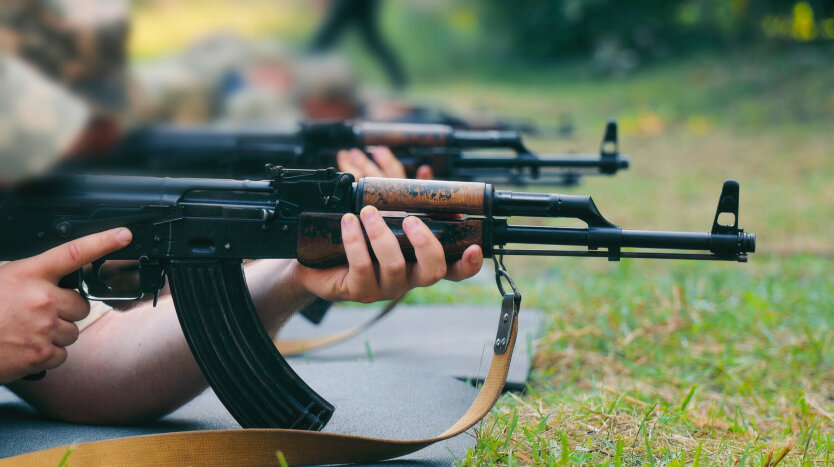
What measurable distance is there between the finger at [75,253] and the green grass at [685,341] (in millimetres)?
969

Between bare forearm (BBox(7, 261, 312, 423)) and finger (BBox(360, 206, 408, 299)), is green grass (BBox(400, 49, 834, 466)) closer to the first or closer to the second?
finger (BBox(360, 206, 408, 299))

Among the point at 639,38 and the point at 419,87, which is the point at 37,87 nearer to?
the point at 419,87

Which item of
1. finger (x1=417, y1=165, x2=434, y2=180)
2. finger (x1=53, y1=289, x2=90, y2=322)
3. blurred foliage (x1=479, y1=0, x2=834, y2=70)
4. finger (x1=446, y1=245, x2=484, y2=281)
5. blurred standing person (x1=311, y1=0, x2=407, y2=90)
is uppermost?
blurred foliage (x1=479, y1=0, x2=834, y2=70)

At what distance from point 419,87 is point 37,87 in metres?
6.15

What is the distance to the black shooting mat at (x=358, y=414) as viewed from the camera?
2102 mm

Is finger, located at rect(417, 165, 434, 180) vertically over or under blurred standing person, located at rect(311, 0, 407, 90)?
under

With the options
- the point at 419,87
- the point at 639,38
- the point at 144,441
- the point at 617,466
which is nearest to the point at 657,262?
the point at 617,466

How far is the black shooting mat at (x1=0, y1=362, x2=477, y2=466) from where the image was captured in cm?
A: 210

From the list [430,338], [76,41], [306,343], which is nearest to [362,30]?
[76,41]

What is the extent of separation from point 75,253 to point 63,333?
0.65 ft

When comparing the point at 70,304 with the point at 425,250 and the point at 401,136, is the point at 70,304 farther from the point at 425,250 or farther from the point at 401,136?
the point at 401,136

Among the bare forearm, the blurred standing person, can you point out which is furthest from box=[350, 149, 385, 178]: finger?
the blurred standing person

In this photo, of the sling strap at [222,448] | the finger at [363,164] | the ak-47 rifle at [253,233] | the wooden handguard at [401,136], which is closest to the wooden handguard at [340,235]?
the ak-47 rifle at [253,233]

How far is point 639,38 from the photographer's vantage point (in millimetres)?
16203
